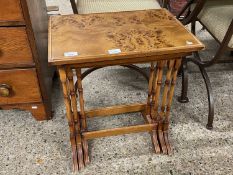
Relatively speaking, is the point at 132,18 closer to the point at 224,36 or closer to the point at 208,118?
the point at 224,36

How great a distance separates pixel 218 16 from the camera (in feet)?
4.12

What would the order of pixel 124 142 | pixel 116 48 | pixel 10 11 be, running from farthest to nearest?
pixel 124 142 < pixel 10 11 < pixel 116 48

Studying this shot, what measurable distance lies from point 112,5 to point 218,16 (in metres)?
0.55

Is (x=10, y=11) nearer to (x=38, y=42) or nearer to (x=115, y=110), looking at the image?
(x=38, y=42)

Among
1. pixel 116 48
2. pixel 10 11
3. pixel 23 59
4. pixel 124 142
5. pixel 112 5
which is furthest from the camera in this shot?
pixel 112 5

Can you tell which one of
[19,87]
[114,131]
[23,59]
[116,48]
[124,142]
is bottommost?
[124,142]

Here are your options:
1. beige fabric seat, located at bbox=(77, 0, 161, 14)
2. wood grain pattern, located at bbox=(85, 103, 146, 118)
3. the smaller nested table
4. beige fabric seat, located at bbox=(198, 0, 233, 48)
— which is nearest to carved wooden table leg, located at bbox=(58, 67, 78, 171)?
the smaller nested table

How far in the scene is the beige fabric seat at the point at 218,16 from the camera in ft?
3.92

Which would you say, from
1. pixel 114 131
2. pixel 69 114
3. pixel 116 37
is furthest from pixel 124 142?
pixel 116 37

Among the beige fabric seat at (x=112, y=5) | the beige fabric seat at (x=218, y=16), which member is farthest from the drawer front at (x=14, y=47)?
the beige fabric seat at (x=218, y=16)

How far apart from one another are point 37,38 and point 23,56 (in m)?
0.10

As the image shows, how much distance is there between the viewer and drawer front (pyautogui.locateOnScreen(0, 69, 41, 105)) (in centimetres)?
112

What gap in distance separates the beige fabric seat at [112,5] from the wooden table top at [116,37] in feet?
0.84

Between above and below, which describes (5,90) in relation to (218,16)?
below
